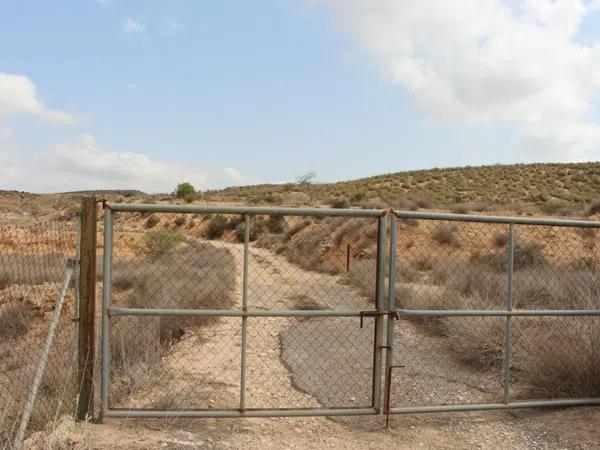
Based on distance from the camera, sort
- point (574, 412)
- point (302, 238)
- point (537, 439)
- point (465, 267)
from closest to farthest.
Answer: point (537, 439)
point (574, 412)
point (465, 267)
point (302, 238)

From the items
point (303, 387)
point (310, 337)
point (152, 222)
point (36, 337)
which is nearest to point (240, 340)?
point (310, 337)

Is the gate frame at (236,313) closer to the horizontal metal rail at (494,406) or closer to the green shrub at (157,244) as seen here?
the horizontal metal rail at (494,406)

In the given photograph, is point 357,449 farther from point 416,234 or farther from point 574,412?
point 416,234

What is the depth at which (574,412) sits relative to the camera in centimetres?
616

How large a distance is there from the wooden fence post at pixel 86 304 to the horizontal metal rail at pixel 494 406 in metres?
2.73

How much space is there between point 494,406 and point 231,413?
2.56 meters

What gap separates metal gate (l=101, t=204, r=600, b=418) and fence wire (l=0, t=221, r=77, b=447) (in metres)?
0.56

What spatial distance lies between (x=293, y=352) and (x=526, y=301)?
4.71m

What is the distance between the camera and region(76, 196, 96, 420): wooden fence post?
521 cm

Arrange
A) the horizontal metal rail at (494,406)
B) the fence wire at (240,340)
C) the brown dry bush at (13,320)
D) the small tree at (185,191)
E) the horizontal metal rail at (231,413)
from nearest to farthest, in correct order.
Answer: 1. the horizontal metal rail at (231,413)
2. the horizontal metal rail at (494,406)
3. the fence wire at (240,340)
4. the brown dry bush at (13,320)
5. the small tree at (185,191)

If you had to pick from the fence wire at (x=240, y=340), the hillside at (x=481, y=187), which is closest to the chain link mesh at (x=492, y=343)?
the fence wire at (x=240, y=340)

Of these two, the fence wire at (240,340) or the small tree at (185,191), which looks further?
the small tree at (185,191)

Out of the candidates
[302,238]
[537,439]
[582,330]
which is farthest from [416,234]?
[537,439]

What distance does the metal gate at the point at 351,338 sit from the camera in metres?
5.46
